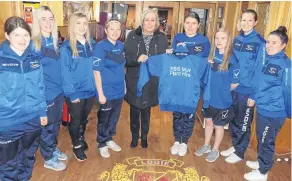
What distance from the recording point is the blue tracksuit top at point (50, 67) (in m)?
2.53

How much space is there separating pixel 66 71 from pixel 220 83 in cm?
166

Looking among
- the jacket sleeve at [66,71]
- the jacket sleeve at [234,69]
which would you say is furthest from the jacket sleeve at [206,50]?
the jacket sleeve at [66,71]

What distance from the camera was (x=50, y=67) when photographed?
2.58 meters

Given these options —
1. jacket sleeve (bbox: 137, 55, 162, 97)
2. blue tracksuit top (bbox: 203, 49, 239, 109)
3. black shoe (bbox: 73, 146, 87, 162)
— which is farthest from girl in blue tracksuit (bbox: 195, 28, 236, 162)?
black shoe (bbox: 73, 146, 87, 162)

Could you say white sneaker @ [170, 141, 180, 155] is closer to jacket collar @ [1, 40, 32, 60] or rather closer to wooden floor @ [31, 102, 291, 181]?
wooden floor @ [31, 102, 291, 181]

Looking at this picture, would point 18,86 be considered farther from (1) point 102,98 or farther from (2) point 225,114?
(2) point 225,114

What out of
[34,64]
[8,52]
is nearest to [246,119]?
[34,64]

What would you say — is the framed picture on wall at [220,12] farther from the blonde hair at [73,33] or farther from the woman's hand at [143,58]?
the blonde hair at [73,33]

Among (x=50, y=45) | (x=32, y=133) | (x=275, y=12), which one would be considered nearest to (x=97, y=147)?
(x=32, y=133)

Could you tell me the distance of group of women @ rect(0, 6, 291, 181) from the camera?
2.19 meters

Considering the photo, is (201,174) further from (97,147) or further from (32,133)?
(32,133)

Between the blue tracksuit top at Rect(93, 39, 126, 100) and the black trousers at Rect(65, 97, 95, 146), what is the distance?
0.24 m

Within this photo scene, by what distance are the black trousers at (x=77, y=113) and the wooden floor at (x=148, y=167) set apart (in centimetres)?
38

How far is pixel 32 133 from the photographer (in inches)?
91.6
